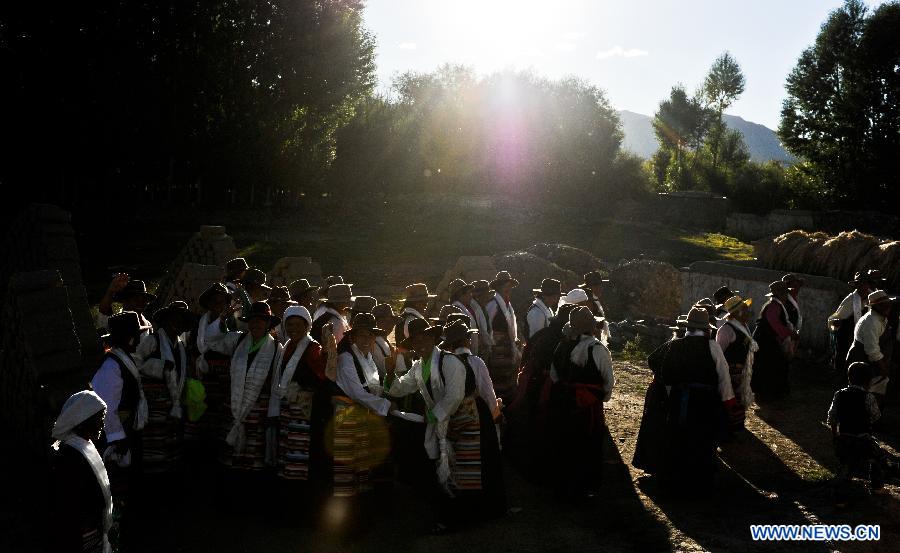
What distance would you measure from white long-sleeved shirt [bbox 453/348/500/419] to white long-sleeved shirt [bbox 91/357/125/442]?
265 centimetres

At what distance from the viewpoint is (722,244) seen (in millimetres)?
41219

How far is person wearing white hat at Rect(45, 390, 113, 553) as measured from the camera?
428 cm

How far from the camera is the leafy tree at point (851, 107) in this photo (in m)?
A: 44.8

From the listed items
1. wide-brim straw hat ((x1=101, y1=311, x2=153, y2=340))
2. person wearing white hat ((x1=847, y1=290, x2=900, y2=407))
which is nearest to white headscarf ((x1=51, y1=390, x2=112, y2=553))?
wide-brim straw hat ((x1=101, y1=311, x2=153, y2=340))

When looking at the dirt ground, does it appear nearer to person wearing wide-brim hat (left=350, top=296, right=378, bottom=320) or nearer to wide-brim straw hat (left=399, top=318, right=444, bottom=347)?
wide-brim straw hat (left=399, top=318, right=444, bottom=347)

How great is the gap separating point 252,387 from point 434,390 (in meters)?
1.57

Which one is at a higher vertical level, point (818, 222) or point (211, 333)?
point (818, 222)

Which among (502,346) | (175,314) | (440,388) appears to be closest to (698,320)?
(440,388)

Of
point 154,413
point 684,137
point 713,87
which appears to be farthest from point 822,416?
point 684,137

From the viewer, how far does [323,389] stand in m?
6.43

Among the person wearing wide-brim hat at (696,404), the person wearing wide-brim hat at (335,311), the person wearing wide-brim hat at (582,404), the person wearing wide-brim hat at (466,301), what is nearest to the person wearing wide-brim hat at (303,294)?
the person wearing wide-brim hat at (335,311)

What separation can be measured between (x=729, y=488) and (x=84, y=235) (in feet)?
78.7

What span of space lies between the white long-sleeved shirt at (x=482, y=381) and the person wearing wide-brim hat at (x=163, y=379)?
2.53 meters

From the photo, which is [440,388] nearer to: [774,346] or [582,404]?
[582,404]
